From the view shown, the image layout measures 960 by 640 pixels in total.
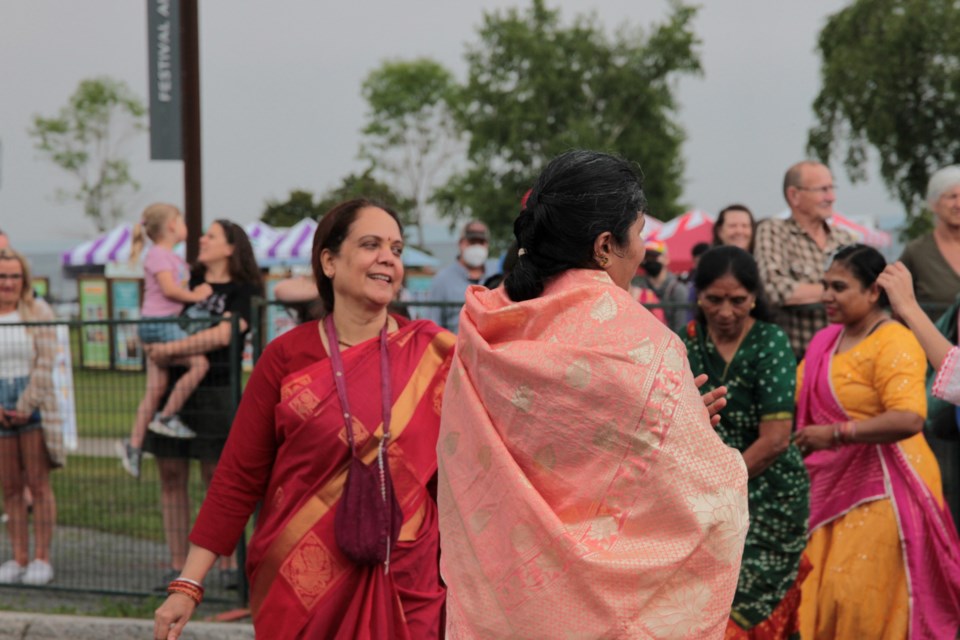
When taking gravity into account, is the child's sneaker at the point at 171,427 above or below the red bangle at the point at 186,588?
below

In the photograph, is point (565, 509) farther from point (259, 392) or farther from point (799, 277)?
point (799, 277)

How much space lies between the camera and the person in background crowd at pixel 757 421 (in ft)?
16.7

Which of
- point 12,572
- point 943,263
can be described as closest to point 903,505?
point 943,263

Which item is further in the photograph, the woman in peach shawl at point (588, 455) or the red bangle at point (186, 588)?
the red bangle at point (186, 588)

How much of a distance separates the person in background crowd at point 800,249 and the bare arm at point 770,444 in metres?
2.13

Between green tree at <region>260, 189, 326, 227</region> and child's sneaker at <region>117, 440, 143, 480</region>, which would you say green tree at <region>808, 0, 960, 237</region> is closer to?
green tree at <region>260, 189, 326, 227</region>

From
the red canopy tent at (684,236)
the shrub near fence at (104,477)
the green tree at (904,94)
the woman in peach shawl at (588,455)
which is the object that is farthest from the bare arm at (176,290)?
the green tree at (904,94)

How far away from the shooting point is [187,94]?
8641mm

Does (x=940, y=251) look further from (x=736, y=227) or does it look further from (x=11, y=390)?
(x=11, y=390)

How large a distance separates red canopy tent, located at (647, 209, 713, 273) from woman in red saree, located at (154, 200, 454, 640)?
73.2 ft

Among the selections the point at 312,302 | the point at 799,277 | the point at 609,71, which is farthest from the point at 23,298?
the point at 609,71

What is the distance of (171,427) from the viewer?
773 centimetres

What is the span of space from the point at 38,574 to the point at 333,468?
4498mm

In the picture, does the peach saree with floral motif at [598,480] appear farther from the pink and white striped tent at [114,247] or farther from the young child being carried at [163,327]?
the pink and white striped tent at [114,247]
